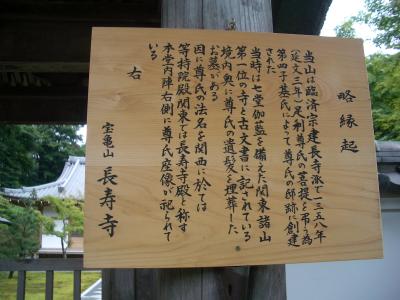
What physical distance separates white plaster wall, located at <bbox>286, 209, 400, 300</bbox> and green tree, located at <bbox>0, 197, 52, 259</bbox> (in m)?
7.89

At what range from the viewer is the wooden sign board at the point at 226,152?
116 cm

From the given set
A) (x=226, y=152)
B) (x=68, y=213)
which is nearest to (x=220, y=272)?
(x=226, y=152)

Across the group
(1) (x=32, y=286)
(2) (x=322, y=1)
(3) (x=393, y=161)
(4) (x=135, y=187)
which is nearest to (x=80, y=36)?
(2) (x=322, y=1)

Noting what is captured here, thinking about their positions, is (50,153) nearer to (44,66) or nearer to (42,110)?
(42,110)

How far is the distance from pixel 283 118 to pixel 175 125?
36 centimetres

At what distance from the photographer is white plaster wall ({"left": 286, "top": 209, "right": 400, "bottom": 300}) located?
3.21 meters

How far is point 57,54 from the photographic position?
8.38 ft

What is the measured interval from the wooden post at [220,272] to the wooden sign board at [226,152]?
0.11 meters

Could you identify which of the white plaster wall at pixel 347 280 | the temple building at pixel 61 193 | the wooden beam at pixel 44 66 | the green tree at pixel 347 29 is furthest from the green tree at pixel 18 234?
the green tree at pixel 347 29

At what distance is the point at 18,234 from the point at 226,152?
35.3 ft

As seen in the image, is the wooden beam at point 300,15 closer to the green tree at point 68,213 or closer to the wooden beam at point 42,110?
the wooden beam at point 42,110

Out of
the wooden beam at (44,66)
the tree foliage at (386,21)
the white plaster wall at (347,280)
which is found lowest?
the white plaster wall at (347,280)

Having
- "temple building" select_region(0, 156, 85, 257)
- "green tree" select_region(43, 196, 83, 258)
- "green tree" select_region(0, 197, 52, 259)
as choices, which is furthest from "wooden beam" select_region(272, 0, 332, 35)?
"temple building" select_region(0, 156, 85, 257)

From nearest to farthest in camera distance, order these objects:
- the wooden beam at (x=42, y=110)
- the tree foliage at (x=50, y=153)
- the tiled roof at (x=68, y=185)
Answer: the wooden beam at (x=42, y=110) < the tree foliage at (x=50, y=153) < the tiled roof at (x=68, y=185)
